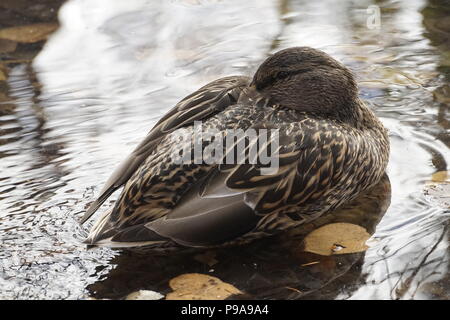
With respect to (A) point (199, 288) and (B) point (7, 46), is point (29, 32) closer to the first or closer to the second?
(B) point (7, 46)

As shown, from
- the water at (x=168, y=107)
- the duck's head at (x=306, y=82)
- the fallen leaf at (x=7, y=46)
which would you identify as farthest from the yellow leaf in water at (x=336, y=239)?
the fallen leaf at (x=7, y=46)

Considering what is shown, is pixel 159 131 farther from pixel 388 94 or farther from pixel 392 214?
pixel 388 94

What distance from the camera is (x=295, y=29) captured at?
22.7ft

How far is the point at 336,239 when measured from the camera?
4.22 metres

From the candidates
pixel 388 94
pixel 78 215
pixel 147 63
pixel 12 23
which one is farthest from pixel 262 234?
A: pixel 12 23

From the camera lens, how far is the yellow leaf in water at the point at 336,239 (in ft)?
13.4

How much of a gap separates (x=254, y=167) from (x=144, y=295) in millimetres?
818

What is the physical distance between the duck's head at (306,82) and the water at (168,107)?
1.87 feet

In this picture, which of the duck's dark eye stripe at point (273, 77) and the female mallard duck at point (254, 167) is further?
the duck's dark eye stripe at point (273, 77)

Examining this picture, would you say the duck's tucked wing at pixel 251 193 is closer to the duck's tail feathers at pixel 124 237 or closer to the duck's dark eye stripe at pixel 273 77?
the duck's tail feathers at pixel 124 237

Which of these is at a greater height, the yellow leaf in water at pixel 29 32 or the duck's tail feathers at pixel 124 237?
the yellow leaf in water at pixel 29 32

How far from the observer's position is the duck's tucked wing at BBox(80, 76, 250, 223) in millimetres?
4246

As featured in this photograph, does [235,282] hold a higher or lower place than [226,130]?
lower

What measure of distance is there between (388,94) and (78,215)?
8.04ft
